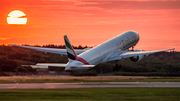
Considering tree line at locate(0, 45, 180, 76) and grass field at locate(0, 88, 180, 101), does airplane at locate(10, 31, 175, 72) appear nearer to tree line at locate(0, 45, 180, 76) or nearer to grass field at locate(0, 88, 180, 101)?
tree line at locate(0, 45, 180, 76)

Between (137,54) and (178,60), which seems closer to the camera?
(137,54)

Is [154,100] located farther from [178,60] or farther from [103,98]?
[178,60]

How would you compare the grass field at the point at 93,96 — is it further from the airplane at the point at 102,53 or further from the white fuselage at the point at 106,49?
the white fuselage at the point at 106,49

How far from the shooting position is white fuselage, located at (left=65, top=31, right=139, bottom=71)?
52.6 meters

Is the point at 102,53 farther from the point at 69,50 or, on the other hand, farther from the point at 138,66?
the point at 138,66

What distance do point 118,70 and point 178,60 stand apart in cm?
2424

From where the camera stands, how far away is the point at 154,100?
101 feet

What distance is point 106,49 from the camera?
60.3 metres

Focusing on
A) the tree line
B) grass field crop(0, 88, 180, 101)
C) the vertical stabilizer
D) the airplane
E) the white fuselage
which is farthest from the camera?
the tree line

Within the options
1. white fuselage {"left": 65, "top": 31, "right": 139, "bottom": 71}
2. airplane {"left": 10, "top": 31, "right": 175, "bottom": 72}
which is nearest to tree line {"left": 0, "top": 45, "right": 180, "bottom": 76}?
airplane {"left": 10, "top": 31, "right": 175, "bottom": 72}

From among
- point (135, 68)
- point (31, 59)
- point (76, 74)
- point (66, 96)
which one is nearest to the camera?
point (66, 96)

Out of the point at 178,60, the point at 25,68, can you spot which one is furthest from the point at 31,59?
the point at 178,60

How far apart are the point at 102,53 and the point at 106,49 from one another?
93.2 inches

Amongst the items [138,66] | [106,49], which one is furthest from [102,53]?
[138,66]
